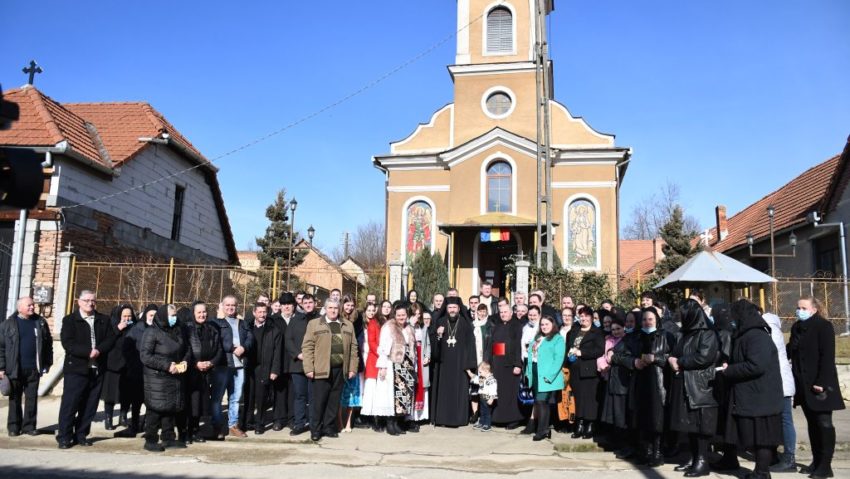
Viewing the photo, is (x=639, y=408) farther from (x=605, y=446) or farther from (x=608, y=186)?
(x=608, y=186)

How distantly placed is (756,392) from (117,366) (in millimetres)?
7711

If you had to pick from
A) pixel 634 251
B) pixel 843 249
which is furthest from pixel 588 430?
pixel 634 251

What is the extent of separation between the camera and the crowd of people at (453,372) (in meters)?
6.39

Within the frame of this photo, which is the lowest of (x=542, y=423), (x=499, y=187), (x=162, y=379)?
(x=542, y=423)

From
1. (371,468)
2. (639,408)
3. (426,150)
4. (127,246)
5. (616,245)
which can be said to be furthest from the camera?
(426,150)

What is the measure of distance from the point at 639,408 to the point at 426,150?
18.6 meters

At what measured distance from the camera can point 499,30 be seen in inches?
981

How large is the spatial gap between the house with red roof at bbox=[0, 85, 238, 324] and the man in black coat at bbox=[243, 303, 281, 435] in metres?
5.60

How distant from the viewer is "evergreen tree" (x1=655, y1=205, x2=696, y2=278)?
985 inches

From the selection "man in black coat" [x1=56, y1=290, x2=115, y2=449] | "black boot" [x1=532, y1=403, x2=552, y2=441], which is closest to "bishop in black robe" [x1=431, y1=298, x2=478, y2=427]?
"black boot" [x1=532, y1=403, x2=552, y2=441]

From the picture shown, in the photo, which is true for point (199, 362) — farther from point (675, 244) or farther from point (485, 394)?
point (675, 244)

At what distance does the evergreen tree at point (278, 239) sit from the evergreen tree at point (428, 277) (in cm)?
1426

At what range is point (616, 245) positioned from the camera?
22312 millimetres

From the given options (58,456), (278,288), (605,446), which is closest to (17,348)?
(58,456)
